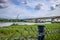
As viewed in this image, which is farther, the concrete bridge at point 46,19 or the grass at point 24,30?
the concrete bridge at point 46,19

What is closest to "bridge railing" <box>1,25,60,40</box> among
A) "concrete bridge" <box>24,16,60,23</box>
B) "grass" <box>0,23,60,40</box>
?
"grass" <box>0,23,60,40</box>

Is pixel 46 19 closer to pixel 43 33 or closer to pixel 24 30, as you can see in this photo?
pixel 43 33

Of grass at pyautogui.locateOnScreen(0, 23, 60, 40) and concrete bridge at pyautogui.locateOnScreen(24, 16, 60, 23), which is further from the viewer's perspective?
→ concrete bridge at pyautogui.locateOnScreen(24, 16, 60, 23)

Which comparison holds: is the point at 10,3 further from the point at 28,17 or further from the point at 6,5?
the point at 28,17

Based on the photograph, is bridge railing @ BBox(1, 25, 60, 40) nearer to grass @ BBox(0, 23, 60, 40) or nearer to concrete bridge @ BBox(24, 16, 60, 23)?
grass @ BBox(0, 23, 60, 40)

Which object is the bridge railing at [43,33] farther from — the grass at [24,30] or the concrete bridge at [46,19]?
the concrete bridge at [46,19]

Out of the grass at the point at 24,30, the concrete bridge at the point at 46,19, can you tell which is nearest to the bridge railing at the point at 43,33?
the grass at the point at 24,30

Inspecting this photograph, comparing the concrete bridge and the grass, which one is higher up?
the concrete bridge

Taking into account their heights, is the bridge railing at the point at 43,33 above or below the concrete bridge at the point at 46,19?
below

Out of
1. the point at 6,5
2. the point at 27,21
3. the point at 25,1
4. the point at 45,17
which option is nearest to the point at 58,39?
the point at 45,17

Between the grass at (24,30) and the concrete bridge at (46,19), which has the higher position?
the concrete bridge at (46,19)

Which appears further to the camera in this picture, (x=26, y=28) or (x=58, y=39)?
(x=58, y=39)
